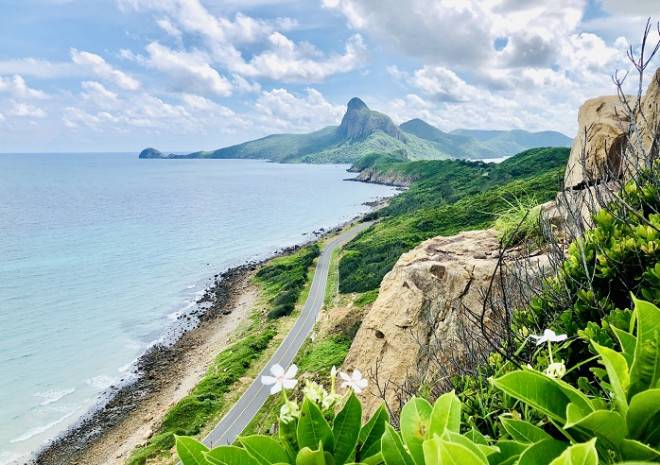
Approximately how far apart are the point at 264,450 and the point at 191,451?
0.89 feet

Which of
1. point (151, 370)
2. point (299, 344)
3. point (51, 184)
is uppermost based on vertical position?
point (51, 184)

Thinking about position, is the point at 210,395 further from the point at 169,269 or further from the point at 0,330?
the point at 169,269

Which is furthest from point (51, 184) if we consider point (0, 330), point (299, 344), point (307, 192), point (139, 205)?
point (299, 344)

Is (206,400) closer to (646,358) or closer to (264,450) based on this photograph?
(264,450)

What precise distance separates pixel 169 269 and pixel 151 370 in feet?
Answer: 77.8

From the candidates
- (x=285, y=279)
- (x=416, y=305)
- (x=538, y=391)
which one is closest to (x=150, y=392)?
(x=285, y=279)

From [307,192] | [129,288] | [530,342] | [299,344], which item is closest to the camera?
[530,342]

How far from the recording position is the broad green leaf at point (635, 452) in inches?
47.0

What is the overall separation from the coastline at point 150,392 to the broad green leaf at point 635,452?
2587 cm

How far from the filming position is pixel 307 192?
129500 mm

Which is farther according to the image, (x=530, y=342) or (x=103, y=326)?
(x=103, y=326)

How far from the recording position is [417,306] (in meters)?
8.21

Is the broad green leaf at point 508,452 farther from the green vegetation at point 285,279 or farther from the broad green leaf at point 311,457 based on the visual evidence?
the green vegetation at point 285,279

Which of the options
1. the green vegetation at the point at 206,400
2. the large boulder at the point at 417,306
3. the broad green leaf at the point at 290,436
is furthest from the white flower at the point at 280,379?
the green vegetation at the point at 206,400
